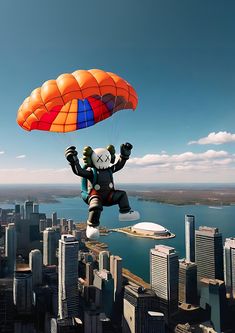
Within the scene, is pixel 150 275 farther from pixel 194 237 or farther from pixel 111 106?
pixel 111 106

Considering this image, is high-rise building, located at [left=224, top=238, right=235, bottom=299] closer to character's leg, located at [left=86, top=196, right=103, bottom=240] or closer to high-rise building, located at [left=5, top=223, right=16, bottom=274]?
high-rise building, located at [left=5, top=223, right=16, bottom=274]

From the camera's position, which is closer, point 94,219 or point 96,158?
point 94,219

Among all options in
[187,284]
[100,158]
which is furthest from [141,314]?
[100,158]

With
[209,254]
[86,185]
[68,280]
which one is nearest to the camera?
[86,185]

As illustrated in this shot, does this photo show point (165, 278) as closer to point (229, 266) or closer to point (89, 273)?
point (89, 273)

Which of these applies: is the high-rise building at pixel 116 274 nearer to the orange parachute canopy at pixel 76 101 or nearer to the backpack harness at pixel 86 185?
the backpack harness at pixel 86 185

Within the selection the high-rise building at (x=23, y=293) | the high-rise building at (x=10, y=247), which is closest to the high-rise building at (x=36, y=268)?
the high-rise building at (x=23, y=293)

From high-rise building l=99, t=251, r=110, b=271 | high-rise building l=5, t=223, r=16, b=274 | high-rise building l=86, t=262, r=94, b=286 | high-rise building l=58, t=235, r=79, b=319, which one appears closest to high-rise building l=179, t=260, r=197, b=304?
high-rise building l=99, t=251, r=110, b=271
